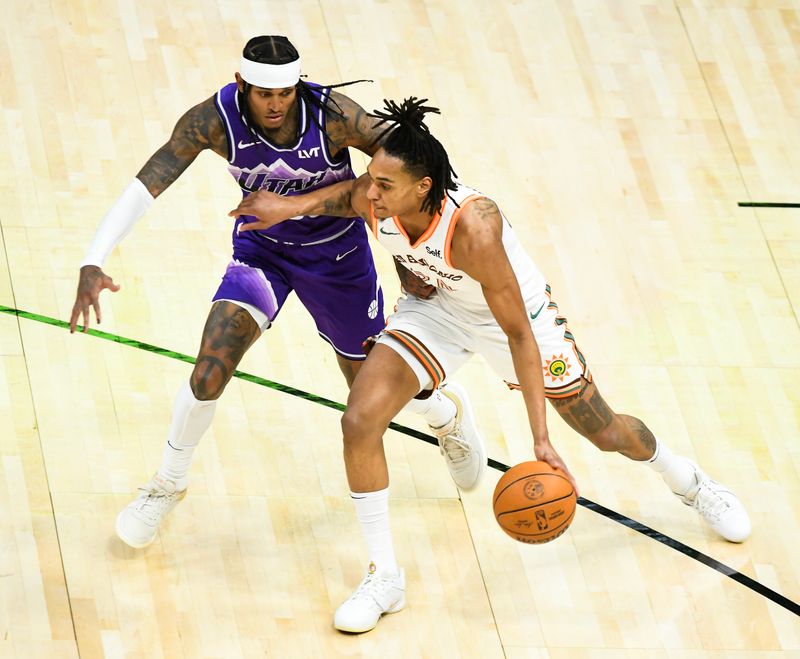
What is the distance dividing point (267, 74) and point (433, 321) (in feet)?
3.58

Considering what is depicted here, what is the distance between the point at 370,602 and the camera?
5.02 metres

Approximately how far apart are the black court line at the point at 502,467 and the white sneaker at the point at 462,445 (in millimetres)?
214

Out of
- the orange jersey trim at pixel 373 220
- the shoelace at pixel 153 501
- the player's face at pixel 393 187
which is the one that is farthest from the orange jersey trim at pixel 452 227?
the shoelace at pixel 153 501

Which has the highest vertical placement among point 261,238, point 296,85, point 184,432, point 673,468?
point 296,85

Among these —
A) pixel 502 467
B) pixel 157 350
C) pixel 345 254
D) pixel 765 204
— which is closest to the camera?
pixel 345 254

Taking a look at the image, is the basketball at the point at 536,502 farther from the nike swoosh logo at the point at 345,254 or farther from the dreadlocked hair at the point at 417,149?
the nike swoosh logo at the point at 345,254

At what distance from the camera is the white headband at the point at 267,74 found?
4.82 meters

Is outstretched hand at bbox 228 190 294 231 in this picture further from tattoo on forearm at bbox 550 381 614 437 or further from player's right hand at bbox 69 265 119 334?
tattoo on forearm at bbox 550 381 614 437

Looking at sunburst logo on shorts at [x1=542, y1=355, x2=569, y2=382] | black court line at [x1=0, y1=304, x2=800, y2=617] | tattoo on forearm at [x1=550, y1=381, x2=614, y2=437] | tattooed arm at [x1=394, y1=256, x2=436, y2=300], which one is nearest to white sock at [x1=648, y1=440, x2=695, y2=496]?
black court line at [x1=0, y1=304, x2=800, y2=617]

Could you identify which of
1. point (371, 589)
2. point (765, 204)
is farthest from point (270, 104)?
point (765, 204)

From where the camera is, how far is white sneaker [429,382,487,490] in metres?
5.63

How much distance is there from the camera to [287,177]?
5047mm

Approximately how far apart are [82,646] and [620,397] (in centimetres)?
275

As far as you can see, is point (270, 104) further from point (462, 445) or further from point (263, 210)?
point (462, 445)
